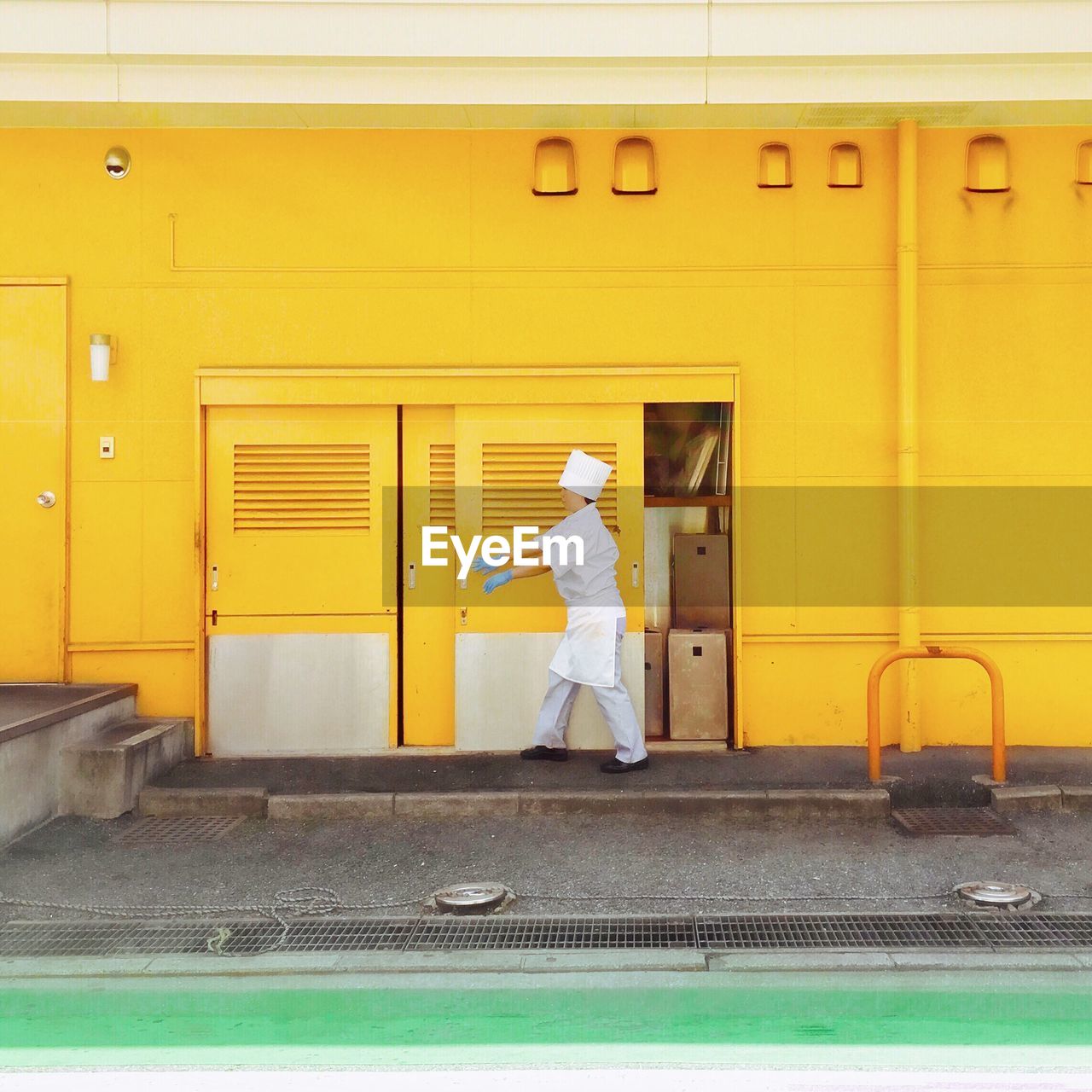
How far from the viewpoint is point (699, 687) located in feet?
23.5

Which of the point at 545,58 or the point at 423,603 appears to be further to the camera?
the point at 423,603

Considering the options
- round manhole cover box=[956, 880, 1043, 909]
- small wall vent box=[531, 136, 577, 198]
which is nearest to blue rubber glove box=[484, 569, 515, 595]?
small wall vent box=[531, 136, 577, 198]

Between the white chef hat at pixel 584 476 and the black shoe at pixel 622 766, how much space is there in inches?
67.1

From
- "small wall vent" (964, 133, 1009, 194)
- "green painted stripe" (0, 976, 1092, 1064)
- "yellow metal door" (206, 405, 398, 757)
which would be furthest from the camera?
"yellow metal door" (206, 405, 398, 757)

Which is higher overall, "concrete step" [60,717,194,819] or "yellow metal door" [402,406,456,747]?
"yellow metal door" [402,406,456,747]

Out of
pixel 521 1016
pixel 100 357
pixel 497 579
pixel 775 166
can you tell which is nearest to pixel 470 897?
pixel 521 1016

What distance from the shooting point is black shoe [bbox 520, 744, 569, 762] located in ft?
22.4

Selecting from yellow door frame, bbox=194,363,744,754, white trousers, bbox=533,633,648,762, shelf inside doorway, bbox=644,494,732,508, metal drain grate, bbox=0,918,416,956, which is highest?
yellow door frame, bbox=194,363,744,754

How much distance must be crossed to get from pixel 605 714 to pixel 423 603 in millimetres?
1483

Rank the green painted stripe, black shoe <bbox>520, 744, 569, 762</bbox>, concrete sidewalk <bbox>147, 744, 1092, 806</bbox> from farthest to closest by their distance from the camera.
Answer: black shoe <bbox>520, 744, 569, 762</bbox> < concrete sidewalk <bbox>147, 744, 1092, 806</bbox> < the green painted stripe

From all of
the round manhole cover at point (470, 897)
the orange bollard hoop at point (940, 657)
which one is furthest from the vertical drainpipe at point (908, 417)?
the round manhole cover at point (470, 897)

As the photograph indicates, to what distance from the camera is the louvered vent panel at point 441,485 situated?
7.17m

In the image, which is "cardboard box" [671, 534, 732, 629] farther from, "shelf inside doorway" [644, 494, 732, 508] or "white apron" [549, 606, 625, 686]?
"white apron" [549, 606, 625, 686]

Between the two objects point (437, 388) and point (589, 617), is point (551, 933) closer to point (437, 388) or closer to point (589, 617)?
point (589, 617)
